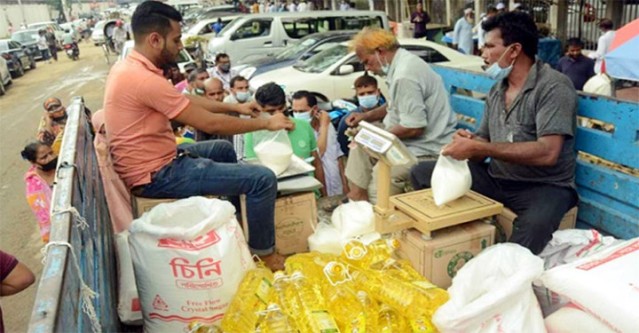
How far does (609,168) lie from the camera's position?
9.12 ft

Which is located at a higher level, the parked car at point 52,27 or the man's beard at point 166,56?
the parked car at point 52,27

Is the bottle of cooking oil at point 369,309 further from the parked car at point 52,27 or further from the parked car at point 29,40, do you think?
the parked car at point 52,27

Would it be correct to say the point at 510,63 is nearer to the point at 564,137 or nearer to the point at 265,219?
the point at 564,137

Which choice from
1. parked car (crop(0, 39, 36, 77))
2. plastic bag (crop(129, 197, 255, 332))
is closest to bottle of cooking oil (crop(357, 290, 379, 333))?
plastic bag (crop(129, 197, 255, 332))

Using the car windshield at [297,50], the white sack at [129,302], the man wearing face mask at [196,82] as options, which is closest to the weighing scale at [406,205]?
the white sack at [129,302]

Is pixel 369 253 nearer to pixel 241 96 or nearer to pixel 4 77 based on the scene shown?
pixel 241 96

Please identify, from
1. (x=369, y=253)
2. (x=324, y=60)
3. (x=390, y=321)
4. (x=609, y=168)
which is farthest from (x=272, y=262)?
(x=324, y=60)

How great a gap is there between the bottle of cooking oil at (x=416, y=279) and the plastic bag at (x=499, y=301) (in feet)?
0.33

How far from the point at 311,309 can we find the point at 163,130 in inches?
54.7

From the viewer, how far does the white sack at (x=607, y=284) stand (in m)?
1.67

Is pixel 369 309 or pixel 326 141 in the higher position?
pixel 326 141

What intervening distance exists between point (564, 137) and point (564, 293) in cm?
99

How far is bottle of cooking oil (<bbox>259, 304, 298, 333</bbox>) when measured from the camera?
2163mm

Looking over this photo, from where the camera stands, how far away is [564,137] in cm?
257
